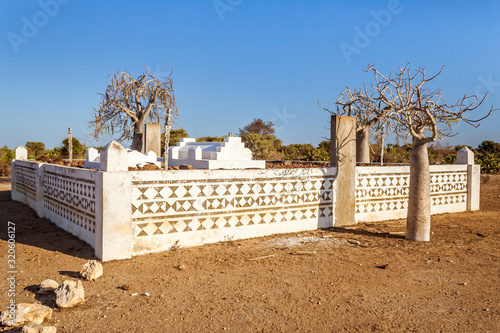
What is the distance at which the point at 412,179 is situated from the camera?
7.24m

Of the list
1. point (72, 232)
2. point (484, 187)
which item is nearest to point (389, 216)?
point (72, 232)

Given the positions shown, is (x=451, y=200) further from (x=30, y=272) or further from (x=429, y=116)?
(x=30, y=272)

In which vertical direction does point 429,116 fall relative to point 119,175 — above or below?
above

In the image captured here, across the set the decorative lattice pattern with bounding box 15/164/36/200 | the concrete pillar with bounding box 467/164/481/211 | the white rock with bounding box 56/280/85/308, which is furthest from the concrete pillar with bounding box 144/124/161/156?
the white rock with bounding box 56/280/85/308

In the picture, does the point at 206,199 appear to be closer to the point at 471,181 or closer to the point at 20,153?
the point at 471,181

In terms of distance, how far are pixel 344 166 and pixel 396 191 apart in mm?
1806

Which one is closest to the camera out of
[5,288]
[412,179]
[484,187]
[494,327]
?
[494,327]

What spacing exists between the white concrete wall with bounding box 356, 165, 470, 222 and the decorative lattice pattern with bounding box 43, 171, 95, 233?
5.44 meters

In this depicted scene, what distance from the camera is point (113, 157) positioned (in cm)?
596

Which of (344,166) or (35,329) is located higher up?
(344,166)

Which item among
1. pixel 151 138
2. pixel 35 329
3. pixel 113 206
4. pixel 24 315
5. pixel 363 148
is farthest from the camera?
pixel 363 148

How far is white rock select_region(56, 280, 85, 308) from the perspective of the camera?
4.11 metres

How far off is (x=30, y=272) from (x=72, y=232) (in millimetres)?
2096

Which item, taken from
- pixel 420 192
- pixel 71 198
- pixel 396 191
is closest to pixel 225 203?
pixel 71 198
